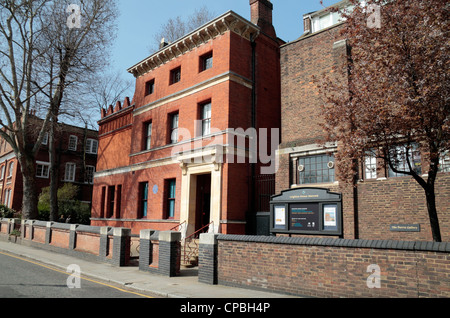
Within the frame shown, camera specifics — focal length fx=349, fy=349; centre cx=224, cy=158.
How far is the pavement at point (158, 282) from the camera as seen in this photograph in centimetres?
892

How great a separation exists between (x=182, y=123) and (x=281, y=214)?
956cm

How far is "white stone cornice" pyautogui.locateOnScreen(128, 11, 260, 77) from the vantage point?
18109 mm

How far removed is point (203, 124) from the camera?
1917 cm

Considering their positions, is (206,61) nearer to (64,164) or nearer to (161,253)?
(161,253)

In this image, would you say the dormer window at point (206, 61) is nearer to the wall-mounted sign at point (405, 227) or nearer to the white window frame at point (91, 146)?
the wall-mounted sign at point (405, 227)

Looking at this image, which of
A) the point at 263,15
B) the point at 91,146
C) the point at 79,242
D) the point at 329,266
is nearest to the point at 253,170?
the point at 79,242

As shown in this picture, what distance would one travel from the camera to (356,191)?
13234mm

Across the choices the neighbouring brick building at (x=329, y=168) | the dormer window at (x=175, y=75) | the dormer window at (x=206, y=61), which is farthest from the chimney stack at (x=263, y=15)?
the dormer window at (x=175, y=75)

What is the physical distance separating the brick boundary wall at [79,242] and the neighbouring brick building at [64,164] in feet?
57.4

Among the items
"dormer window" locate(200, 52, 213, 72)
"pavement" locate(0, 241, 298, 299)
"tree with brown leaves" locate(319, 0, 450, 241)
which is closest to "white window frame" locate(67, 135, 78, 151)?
"dormer window" locate(200, 52, 213, 72)

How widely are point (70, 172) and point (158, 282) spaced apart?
1429 inches

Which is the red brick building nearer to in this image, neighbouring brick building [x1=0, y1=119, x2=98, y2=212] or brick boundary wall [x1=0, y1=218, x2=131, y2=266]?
brick boundary wall [x1=0, y1=218, x2=131, y2=266]

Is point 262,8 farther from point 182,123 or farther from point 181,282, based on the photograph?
point 181,282
